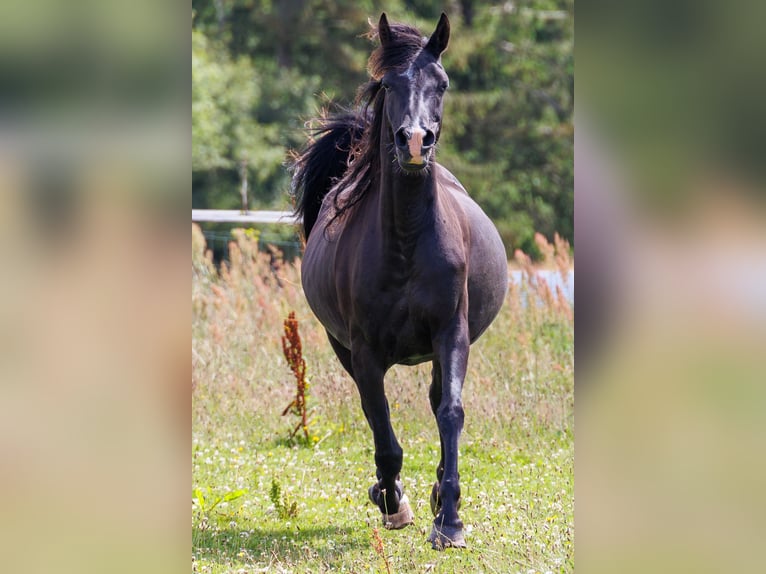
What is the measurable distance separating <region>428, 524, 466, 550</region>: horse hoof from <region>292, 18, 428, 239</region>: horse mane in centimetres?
176

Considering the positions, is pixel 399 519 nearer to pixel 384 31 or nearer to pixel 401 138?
pixel 401 138

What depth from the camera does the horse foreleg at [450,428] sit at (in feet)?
13.9

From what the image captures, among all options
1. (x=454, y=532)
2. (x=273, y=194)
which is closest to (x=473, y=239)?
(x=454, y=532)

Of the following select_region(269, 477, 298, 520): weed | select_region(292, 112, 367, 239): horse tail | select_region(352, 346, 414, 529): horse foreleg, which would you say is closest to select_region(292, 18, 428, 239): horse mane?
select_region(292, 112, 367, 239): horse tail

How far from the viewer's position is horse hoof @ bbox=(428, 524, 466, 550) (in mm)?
4215

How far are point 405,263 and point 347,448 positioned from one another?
9.27 ft

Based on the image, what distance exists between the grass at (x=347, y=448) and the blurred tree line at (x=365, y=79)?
1310cm

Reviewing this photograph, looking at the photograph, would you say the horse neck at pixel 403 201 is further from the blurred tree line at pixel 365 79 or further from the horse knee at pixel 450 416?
the blurred tree line at pixel 365 79

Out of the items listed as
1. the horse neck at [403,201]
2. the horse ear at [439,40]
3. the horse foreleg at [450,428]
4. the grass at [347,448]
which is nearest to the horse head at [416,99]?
the horse ear at [439,40]

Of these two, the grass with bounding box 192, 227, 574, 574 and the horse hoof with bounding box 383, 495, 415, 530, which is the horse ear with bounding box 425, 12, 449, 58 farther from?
the horse hoof with bounding box 383, 495, 415, 530
